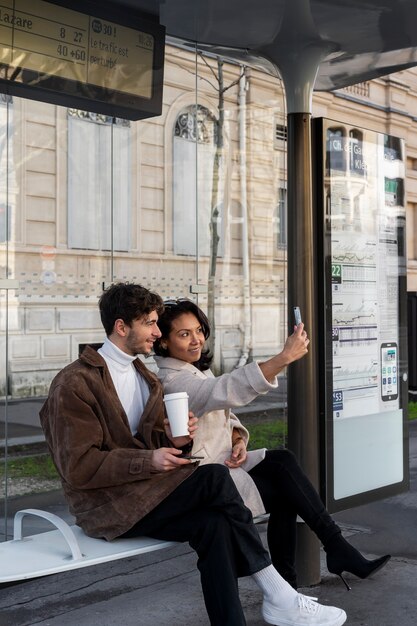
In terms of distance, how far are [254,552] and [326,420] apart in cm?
133

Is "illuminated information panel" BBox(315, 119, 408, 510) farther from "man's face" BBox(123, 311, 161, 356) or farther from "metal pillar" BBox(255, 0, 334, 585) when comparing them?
"man's face" BBox(123, 311, 161, 356)

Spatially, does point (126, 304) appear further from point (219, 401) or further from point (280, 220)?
point (280, 220)

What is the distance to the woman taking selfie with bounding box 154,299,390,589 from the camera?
411 cm

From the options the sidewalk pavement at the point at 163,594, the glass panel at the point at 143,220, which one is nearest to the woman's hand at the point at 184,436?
the sidewalk pavement at the point at 163,594

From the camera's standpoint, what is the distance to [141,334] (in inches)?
152

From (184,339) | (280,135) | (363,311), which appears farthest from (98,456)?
(280,135)

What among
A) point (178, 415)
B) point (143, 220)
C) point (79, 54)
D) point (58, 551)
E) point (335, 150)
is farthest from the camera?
point (143, 220)

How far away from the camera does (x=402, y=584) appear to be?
15.6ft

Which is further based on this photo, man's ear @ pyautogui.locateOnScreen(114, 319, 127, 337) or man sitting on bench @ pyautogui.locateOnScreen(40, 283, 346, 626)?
man's ear @ pyautogui.locateOnScreen(114, 319, 127, 337)

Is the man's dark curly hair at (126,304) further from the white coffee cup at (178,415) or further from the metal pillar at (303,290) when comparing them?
the metal pillar at (303,290)

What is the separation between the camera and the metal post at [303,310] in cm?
474

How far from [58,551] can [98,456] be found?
0.40 meters

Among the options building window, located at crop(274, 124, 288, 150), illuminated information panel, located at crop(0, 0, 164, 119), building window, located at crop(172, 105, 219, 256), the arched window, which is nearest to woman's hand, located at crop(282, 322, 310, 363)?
the arched window

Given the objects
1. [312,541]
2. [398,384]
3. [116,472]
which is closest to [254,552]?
[116,472]
